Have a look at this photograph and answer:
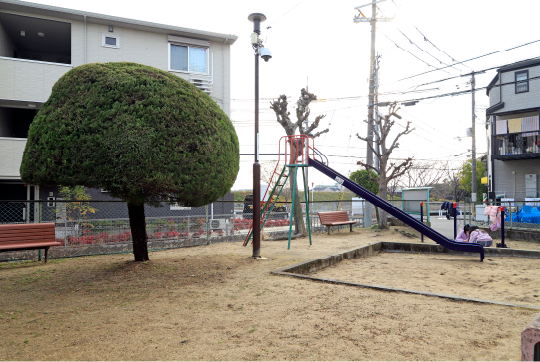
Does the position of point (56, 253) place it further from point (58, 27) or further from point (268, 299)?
point (58, 27)

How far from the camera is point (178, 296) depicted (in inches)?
215

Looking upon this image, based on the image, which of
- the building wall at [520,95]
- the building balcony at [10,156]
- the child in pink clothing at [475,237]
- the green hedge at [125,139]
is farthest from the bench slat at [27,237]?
the building wall at [520,95]

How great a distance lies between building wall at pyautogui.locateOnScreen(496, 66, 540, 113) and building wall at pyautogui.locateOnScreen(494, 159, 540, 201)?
11.8ft

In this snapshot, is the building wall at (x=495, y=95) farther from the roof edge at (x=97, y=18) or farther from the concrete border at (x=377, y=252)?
the concrete border at (x=377, y=252)

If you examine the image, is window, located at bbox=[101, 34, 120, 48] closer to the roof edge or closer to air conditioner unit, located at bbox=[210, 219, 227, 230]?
the roof edge

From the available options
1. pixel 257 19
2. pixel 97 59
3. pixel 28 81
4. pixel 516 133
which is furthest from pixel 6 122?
pixel 516 133

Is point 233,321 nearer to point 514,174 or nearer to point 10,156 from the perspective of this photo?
point 10,156

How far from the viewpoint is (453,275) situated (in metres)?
7.52

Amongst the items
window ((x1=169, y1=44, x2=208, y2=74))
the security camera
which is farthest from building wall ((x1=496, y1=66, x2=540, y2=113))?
the security camera

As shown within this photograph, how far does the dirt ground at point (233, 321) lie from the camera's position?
3.38m

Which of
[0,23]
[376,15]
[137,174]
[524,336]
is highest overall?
[376,15]

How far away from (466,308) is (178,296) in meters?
4.11

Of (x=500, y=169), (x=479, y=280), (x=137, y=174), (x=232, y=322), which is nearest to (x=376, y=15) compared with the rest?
(x=500, y=169)

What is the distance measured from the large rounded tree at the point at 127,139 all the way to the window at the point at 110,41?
435 inches
